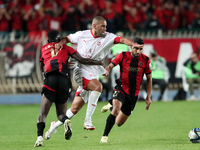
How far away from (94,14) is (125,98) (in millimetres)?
12239

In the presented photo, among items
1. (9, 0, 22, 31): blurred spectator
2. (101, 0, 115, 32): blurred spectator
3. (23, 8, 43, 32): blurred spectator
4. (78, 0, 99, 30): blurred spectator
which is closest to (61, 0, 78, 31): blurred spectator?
(78, 0, 99, 30): blurred spectator

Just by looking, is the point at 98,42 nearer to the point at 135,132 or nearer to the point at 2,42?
the point at 135,132

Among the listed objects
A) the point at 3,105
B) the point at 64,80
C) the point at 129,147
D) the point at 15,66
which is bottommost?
the point at 3,105

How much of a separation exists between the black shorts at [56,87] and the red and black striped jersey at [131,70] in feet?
4.98

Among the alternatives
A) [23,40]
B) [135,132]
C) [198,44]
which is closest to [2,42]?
[23,40]

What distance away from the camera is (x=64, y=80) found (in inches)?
336

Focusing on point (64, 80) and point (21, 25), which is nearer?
point (64, 80)

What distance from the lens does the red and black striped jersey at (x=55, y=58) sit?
842 centimetres

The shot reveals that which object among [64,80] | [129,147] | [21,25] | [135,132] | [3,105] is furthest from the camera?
[21,25]

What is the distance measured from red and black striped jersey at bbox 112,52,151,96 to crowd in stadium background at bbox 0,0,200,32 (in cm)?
1066

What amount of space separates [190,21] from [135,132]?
12.8 m

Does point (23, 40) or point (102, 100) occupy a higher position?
point (23, 40)

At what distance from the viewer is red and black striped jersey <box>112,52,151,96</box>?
970 cm

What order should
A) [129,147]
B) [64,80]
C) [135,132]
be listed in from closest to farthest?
[129,147] → [64,80] → [135,132]
